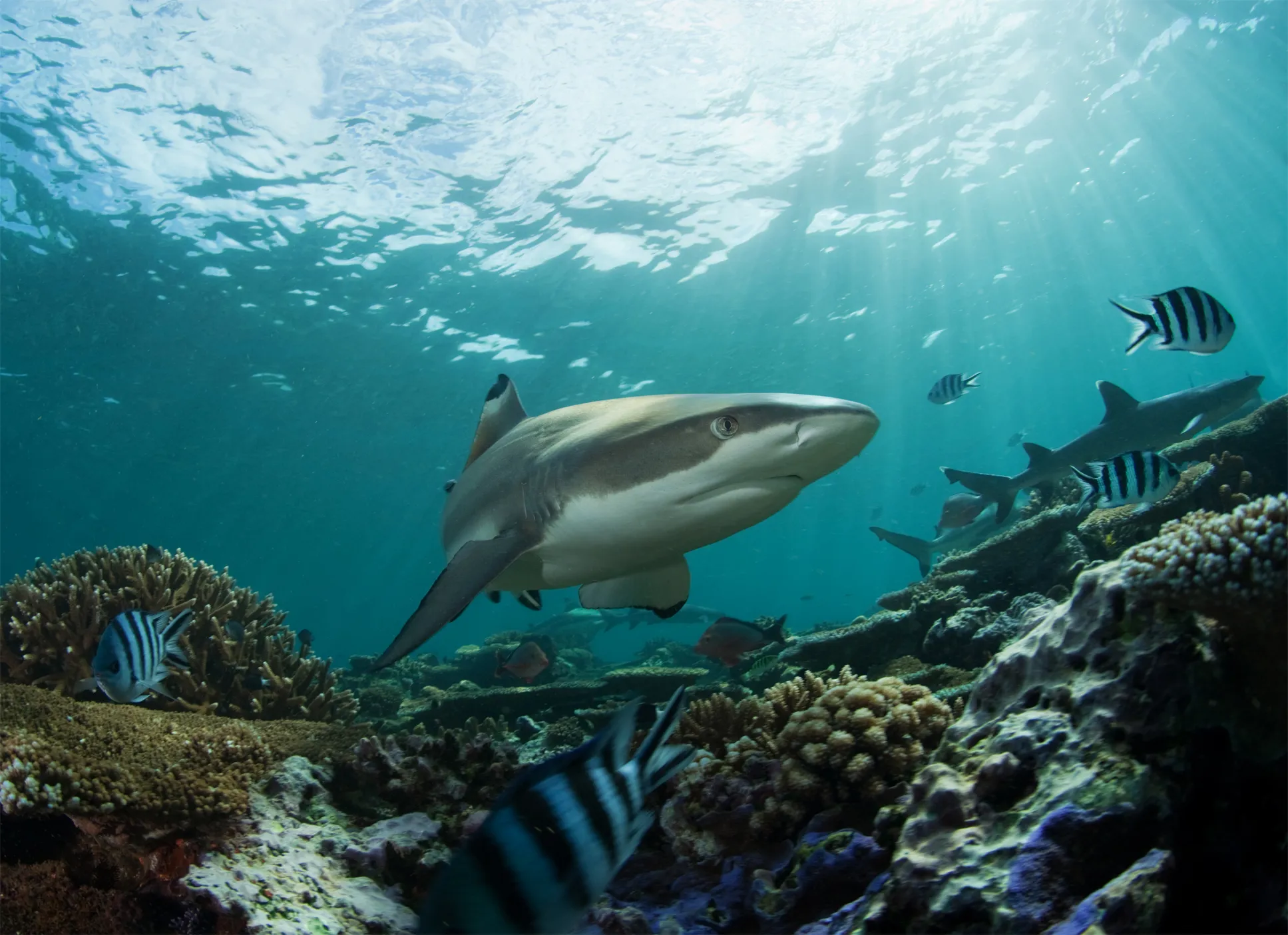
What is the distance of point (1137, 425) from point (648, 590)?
10.8 m

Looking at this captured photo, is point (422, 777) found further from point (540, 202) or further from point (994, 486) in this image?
point (540, 202)

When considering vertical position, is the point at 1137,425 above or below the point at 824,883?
above

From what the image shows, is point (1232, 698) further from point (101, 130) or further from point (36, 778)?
point (101, 130)

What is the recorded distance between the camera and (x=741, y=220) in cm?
2495

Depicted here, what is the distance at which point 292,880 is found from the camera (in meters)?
3.35

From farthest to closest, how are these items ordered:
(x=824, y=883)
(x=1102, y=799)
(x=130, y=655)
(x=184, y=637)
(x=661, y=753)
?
(x=184, y=637)
(x=130, y=655)
(x=824, y=883)
(x=661, y=753)
(x=1102, y=799)

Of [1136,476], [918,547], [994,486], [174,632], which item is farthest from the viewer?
[918,547]

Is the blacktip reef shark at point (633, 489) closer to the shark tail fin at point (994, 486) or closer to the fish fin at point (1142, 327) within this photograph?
the fish fin at point (1142, 327)

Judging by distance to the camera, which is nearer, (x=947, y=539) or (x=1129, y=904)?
(x=1129, y=904)

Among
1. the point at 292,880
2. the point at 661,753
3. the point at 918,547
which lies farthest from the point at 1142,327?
the point at 918,547

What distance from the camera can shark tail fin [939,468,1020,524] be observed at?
12.3 meters

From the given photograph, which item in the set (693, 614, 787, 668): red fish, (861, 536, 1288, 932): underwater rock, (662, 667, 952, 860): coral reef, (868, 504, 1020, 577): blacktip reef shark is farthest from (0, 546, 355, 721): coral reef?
(868, 504, 1020, 577): blacktip reef shark

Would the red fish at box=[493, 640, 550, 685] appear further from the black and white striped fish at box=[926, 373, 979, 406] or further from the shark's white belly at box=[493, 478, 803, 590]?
the black and white striped fish at box=[926, 373, 979, 406]

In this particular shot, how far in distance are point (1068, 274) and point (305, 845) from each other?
4925 cm
